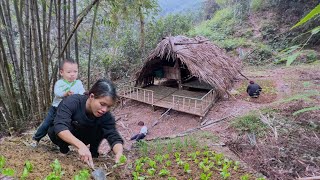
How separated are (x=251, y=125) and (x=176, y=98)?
3421mm

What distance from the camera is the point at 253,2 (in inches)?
774

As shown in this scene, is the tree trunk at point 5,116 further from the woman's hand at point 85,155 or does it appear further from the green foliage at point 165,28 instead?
the green foliage at point 165,28

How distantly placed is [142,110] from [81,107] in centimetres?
640

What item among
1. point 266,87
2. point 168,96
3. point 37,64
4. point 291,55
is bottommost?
point 168,96

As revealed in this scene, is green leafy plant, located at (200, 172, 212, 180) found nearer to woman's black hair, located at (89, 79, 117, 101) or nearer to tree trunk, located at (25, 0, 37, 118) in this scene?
woman's black hair, located at (89, 79, 117, 101)

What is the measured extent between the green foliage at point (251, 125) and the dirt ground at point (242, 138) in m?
0.20

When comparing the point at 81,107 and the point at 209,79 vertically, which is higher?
the point at 81,107

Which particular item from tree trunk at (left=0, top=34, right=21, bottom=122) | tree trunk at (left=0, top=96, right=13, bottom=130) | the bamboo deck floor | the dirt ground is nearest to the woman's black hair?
the dirt ground

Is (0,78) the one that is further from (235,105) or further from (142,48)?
(142,48)

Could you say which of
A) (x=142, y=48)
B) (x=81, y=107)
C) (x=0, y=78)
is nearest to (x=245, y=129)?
(x=81, y=107)

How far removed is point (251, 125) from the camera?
5.43 meters

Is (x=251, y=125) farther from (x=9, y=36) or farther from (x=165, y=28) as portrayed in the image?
(x=165, y=28)

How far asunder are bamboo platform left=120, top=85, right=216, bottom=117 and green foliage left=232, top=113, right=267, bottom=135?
1.64 meters

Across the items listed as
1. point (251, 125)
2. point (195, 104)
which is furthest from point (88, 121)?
point (195, 104)
